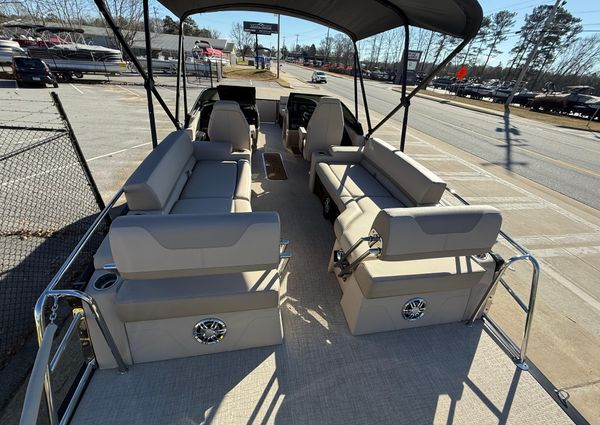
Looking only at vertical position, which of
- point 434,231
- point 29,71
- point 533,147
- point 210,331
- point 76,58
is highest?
point 76,58

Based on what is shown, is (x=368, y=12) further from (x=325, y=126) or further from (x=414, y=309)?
(x=414, y=309)

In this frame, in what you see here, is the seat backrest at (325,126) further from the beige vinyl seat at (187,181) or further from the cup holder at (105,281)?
the cup holder at (105,281)

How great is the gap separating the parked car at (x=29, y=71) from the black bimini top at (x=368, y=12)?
13414mm

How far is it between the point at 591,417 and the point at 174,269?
9.77ft

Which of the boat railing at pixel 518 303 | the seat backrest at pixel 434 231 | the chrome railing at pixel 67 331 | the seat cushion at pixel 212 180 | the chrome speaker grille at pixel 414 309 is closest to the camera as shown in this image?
the chrome railing at pixel 67 331

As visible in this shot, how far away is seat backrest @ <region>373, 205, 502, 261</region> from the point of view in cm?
195

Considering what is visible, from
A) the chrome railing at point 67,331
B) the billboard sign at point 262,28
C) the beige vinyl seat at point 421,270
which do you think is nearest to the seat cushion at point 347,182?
the beige vinyl seat at point 421,270

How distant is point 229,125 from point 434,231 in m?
3.47

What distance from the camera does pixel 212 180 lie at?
3641mm

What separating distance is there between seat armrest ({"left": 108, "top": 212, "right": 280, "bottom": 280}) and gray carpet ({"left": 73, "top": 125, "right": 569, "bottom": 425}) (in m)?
0.72

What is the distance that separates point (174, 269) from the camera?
1.75 metres

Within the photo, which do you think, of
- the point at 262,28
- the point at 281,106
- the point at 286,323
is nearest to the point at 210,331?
the point at 286,323

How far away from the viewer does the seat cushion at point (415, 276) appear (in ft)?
7.02

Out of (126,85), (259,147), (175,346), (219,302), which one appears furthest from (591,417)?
(126,85)
